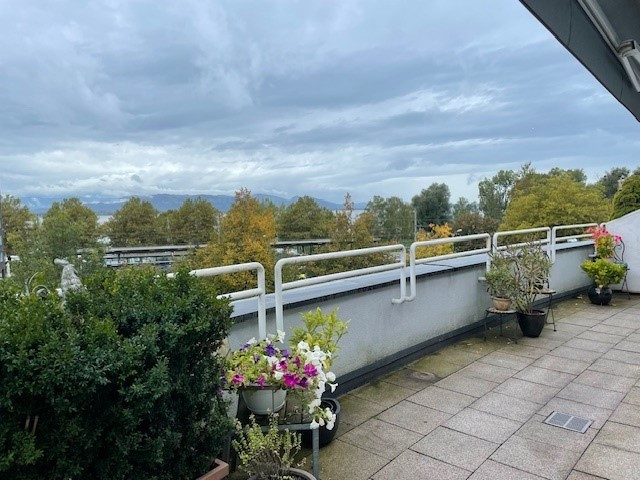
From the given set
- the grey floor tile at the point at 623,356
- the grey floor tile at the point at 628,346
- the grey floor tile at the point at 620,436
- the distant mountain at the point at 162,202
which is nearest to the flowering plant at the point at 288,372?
the grey floor tile at the point at 620,436

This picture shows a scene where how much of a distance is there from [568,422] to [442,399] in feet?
2.45

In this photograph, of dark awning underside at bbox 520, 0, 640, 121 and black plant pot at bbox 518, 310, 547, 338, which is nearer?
dark awning underside at bbox 520, 0, 640, 121

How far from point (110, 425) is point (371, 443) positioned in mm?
1572

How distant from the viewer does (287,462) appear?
6.02 feet

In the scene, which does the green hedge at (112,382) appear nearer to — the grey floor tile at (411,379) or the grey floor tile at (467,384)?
the grey floor tile at (411,379)

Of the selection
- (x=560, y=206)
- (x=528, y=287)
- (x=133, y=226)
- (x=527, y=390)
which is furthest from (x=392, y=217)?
(x=527, y=390)

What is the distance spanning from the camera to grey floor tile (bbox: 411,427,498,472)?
7.14 feet

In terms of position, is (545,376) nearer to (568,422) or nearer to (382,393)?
(568,422)

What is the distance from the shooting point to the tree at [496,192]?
39.8 m

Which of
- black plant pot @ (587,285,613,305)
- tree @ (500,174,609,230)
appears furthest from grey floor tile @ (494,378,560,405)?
tree @ (500,174,609,230)

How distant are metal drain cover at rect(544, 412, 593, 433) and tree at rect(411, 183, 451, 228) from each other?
35157mm

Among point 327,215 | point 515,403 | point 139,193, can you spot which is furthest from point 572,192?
point 139,193

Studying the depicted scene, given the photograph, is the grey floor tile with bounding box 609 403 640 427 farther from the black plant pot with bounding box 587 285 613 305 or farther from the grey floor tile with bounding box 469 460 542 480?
the black plant pot with bounding box 587 285 613 305

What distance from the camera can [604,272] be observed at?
220 inches
